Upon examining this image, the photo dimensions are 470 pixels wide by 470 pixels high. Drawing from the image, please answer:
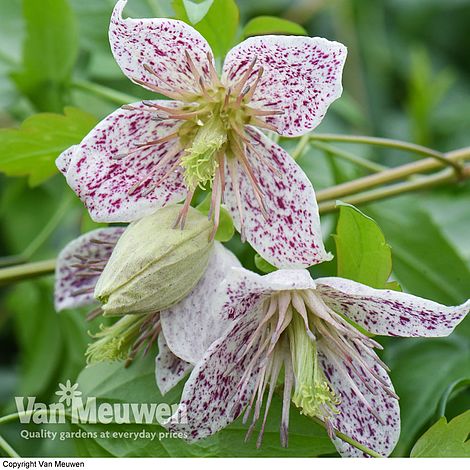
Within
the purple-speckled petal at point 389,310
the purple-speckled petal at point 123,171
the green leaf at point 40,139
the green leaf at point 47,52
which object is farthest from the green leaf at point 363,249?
the green leaf at point 47,52

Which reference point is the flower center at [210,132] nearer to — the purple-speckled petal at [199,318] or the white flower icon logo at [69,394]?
the purple-speckled petal at [199,318]

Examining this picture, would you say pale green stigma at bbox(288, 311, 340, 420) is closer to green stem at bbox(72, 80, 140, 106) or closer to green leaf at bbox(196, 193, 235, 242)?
green leaf at bbox(196, 193, 235, 242)

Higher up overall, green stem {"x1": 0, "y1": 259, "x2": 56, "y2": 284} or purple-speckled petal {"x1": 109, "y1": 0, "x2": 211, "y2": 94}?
purple-speckled petal {"x1": 109, "y1": 0, "x2": 211, "y2": 94}

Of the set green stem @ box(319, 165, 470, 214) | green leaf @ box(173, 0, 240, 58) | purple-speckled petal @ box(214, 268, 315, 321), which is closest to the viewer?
purple-speckled petal @ box(214, 268, 315, 321)

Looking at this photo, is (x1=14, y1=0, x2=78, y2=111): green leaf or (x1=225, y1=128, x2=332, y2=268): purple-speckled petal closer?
(x1=225, y1=128, x2=332, y2=268): purple-speckled petal

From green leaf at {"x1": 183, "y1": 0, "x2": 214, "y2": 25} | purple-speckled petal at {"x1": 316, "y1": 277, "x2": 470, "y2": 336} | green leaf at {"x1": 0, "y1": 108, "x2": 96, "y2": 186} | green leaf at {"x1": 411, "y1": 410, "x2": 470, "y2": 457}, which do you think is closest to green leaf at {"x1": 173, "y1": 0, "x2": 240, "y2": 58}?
green leaf at {"x1": 183, "y1": 0, "x2": 214, "y2": 25}

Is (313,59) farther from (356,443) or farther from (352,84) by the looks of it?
(352,84)

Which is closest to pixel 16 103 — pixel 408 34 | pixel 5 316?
pixel 5 316

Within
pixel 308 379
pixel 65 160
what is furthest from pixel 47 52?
pixel 308 379
